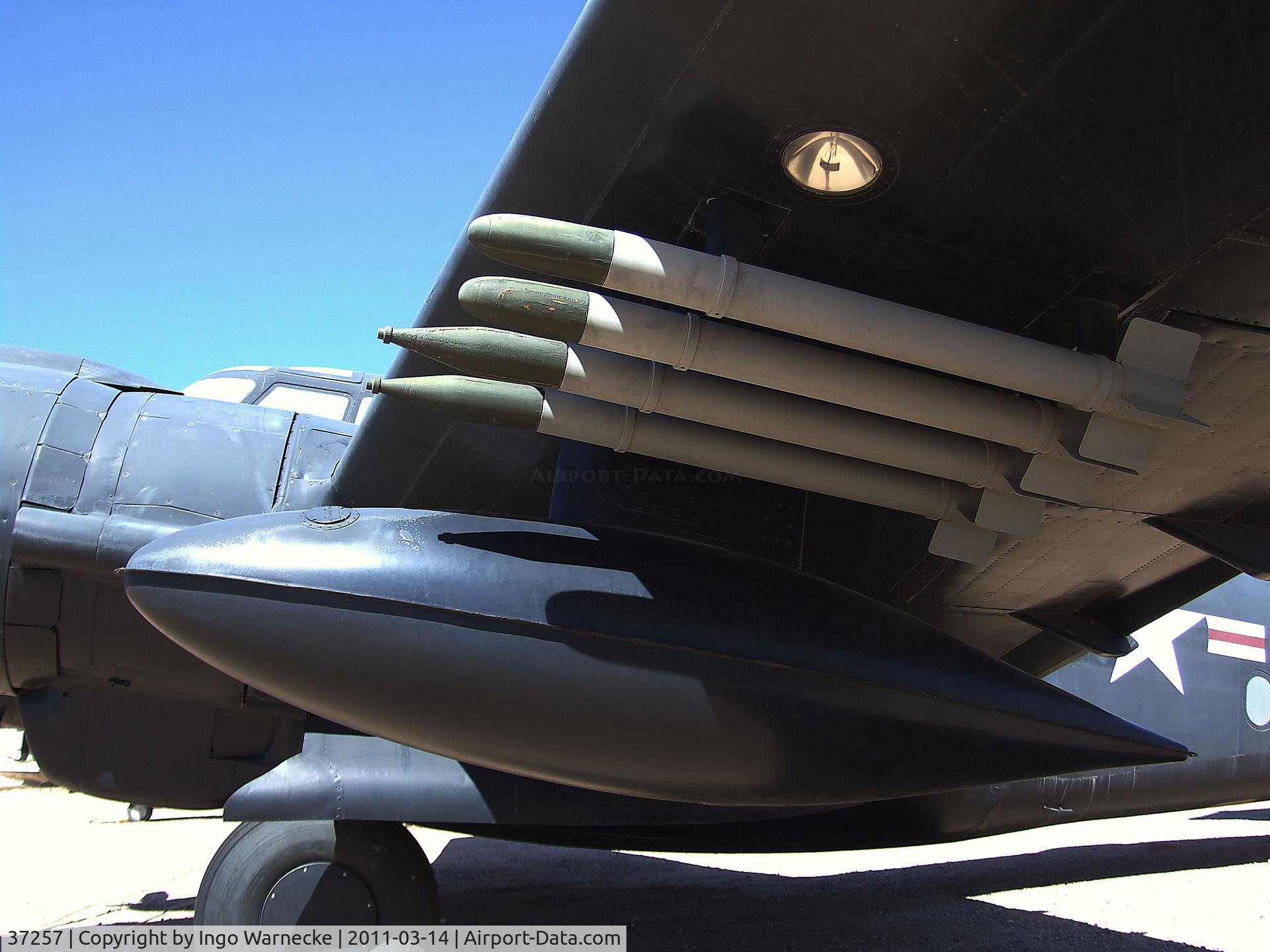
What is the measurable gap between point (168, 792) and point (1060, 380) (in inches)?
183

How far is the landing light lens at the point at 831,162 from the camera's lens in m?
2.53

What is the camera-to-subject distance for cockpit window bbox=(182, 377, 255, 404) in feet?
17.6

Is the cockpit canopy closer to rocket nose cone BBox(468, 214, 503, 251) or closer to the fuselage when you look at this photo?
the fuselage

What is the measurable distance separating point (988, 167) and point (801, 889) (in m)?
6.11

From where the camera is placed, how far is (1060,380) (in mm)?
2762

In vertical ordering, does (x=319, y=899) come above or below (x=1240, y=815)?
above

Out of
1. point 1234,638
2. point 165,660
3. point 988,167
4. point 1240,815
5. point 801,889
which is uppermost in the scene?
point 988,167

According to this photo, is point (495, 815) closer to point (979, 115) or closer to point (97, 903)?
point (979, 115)

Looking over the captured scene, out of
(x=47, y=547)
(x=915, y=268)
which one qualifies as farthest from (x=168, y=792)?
(x=915, y=268)

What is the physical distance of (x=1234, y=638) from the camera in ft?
22.7

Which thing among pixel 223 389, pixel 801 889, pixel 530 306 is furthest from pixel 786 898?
pixel 530 306

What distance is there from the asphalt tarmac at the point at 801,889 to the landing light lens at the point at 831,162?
437 cm

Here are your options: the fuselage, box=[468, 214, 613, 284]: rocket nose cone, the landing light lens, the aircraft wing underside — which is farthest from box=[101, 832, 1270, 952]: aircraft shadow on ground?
the landing light lens

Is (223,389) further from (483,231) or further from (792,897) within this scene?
(792,897)
